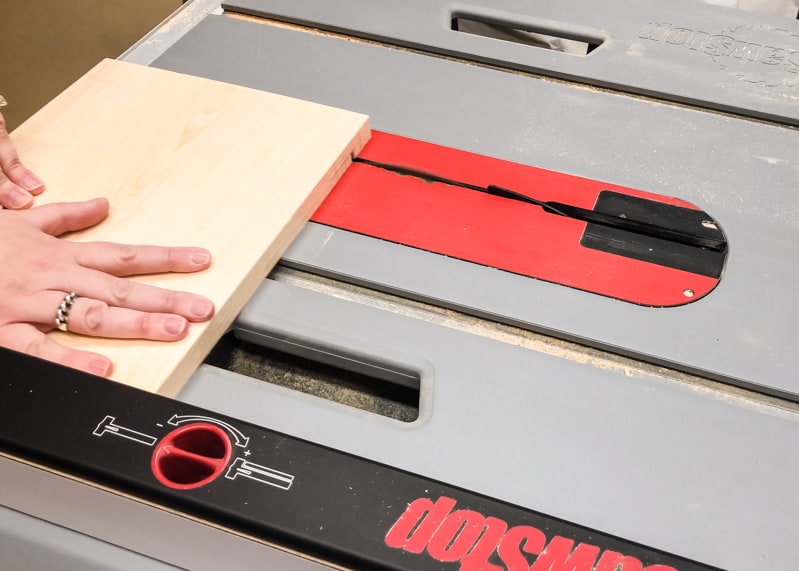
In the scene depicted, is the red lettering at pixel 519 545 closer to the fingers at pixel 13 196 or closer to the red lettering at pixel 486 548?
the red lettering at pixel 486 548

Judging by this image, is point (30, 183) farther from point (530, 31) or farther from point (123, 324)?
point (530, 31)

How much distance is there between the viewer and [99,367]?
0.70m

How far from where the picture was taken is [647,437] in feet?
2.29

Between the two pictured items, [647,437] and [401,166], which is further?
[401,166]

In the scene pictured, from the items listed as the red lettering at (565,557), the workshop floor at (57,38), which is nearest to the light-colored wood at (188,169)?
the red lettering at (565,557)

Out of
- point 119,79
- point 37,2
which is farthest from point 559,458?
point 37,2

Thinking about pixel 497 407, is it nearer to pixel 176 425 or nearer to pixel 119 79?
pixel 176 425

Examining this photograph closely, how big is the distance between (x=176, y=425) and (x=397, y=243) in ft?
1.19

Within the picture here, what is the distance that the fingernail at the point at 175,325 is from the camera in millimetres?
728

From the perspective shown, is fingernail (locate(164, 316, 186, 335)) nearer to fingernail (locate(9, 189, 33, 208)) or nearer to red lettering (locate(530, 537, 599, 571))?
fingernail (locate(9, 189, 33, 208))

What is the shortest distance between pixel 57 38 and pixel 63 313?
1523mm

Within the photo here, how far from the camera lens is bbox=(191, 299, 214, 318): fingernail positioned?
0.75 metres

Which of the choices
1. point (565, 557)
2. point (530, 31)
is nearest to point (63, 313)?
point (565, 557)

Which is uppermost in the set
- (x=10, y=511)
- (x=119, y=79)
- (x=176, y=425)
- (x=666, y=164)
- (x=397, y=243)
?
(x=666, y=164)
